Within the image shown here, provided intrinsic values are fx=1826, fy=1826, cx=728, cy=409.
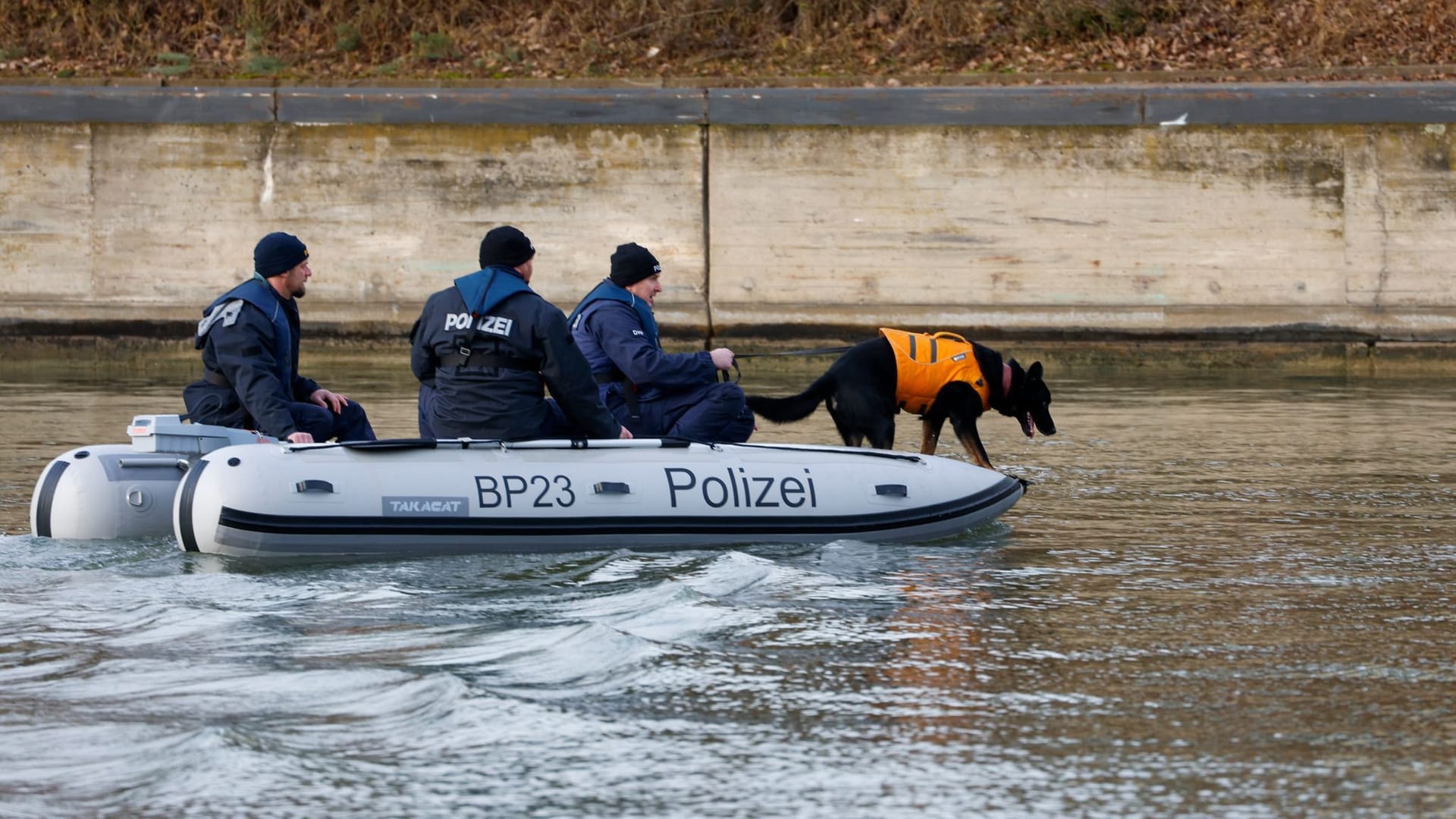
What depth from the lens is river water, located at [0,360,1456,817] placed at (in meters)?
4.22

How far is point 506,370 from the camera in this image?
7.50 meters

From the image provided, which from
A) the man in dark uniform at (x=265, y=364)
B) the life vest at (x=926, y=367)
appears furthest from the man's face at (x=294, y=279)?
the life vest at (x=926, y=367)

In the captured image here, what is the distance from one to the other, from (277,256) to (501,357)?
3.89 feet

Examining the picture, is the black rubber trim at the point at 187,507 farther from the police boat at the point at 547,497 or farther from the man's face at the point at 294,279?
the man's face at the point at 294,279

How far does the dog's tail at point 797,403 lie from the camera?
9203 millimetres

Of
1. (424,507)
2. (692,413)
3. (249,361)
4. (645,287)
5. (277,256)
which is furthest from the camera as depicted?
(692,413)

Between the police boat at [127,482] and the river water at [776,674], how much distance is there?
13cm

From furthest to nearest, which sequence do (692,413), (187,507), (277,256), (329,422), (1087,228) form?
(1087,228), (692,413), (329,422), (277,256), (187,507)

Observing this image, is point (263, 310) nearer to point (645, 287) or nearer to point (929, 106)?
point (645, 287)

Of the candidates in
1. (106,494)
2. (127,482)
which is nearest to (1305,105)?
(127,482)

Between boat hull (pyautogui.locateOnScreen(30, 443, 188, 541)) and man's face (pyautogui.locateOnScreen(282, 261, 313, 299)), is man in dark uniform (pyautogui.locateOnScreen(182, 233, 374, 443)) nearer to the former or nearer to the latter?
man's face (pyautogui.locateOnScreen(282, 261, 313, 299))

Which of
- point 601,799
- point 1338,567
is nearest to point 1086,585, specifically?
point 1338,567

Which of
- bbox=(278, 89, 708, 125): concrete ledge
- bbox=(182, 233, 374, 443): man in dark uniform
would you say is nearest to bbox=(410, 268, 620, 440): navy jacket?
bbox=(182, 233, 374, 443): man in dark uniform

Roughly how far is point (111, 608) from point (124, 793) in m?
2.08
